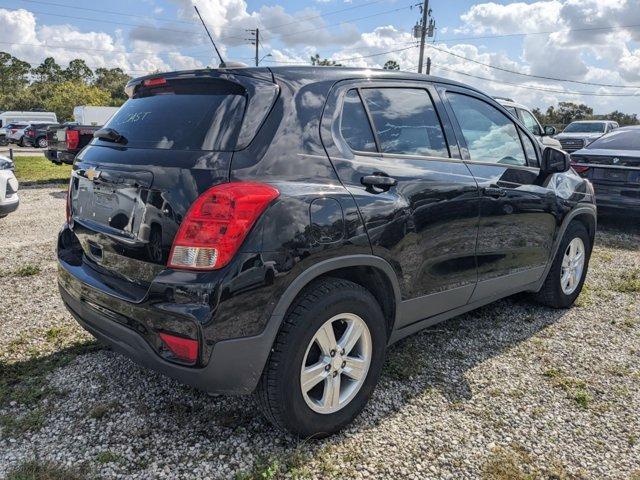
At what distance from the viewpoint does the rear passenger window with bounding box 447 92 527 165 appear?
3.34 meters

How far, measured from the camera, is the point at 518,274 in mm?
3785

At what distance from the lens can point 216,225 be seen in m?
2.08

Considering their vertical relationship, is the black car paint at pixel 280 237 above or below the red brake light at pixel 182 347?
above

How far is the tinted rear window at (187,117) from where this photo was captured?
2.28 m

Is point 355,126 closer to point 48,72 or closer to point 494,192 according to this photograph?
point 494,192

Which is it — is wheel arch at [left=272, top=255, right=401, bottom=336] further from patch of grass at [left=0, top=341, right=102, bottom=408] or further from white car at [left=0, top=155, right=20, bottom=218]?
white car at [left=0, top=155, right=20, bottom=218]

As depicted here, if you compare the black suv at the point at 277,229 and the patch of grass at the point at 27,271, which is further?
the patch of grass at the point at 27,271

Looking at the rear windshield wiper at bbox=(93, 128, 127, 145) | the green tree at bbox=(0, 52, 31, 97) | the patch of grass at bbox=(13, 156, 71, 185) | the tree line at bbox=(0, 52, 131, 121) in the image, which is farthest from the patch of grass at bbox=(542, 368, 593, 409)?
the green tree at bbox=(0, 52, 31, 97)

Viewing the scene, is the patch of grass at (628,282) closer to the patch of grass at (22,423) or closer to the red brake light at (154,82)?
the red brake light at (154,82)

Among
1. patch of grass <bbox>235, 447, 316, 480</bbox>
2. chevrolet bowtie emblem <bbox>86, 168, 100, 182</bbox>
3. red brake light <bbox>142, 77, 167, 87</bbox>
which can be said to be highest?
red brake light <bbox>142, 77, 167, 87</bbox>

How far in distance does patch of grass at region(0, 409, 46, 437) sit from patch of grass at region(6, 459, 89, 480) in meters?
0.29

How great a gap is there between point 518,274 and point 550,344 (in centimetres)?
59

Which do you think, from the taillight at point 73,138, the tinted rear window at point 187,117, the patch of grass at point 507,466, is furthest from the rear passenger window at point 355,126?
the taillight at point 73,138

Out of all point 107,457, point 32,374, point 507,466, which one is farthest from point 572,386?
point 32,374
